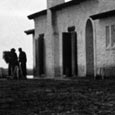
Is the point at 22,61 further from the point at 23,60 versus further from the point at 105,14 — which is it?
the point at 105,14

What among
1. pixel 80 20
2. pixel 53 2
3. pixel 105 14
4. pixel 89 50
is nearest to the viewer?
pixel 105 14

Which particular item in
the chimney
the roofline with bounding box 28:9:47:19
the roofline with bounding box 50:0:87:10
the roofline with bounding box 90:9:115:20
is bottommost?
the roofline with bounding box 90:9:115:20

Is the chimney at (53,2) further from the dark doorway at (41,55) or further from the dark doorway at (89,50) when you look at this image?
the dark doorway at (89,50)

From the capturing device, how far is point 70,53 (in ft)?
94.2

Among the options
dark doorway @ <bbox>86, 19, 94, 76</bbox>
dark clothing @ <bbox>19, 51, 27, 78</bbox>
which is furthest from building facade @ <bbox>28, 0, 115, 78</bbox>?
dark clothing @ <bbox>19, 51, 27, 78</bbox>

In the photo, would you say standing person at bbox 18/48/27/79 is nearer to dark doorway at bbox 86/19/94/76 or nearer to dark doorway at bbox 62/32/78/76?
dark doorway at bbox 62/32/78/76

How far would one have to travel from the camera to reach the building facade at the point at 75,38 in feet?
80.8

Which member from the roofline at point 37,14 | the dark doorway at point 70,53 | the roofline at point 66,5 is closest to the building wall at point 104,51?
the roofline at point 66,5

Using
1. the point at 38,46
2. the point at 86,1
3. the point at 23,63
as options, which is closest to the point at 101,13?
the point at 86,1

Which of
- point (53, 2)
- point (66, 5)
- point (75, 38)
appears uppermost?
point (53, 2)

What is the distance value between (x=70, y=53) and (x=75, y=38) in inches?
35.0

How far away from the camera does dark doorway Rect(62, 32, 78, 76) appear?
92.9ft

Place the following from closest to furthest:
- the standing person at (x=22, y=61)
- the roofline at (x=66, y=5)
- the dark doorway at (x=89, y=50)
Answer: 1. the dark doorway at (x=89, y=50)
2. the roofline at (x=66, y=5)
3. the standing person at (x=22, y=61)

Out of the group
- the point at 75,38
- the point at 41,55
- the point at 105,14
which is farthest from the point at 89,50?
the point at 41,55
